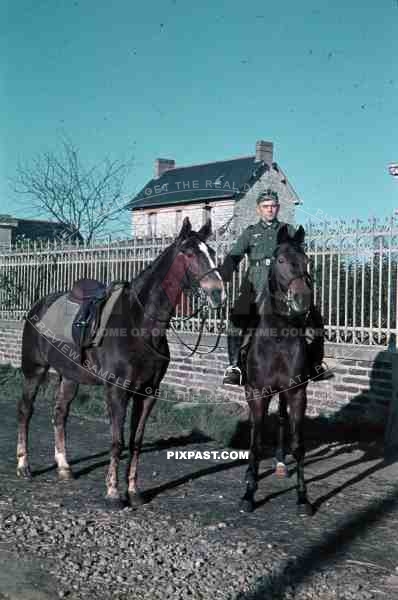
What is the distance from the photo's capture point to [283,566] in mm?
4738

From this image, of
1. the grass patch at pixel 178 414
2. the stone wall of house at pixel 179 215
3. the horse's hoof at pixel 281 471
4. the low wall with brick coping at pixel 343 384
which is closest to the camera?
the horse's hoof at pixel 281 471

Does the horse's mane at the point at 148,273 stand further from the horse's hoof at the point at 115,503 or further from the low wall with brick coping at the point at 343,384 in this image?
the low wall with brick coping at the point at 343,384

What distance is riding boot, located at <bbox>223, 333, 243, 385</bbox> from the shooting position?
6773 mm

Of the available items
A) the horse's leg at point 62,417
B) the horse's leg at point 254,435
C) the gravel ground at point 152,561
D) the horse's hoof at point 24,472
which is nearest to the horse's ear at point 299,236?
the horse's leg at point 254,435

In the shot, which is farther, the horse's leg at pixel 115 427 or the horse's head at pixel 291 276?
the horse's leg at pixel 115 427

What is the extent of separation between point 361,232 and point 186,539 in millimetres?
5632

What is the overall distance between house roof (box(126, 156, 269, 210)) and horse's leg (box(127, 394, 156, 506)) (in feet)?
92.8

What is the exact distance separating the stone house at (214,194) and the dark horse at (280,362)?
2692cm

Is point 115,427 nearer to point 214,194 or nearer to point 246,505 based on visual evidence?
point 246,505

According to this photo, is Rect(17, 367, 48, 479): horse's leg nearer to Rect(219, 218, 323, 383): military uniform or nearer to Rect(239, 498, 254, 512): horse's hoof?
Rect(219, 218, 323, 383): military uniform

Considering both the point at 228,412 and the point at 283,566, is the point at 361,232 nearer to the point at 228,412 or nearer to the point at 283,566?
the point at 228,412

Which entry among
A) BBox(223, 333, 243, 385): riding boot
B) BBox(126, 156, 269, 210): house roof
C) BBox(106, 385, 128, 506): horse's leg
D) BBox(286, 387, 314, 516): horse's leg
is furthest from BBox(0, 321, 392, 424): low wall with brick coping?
BBox(126, 156, 269, 210): house roof

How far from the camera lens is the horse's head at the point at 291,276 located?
5.78m

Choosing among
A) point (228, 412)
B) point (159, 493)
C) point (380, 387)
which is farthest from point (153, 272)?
point (228, 412)
